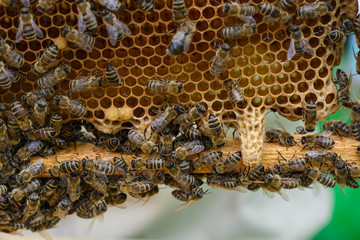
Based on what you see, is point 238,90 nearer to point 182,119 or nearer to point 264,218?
point 182,119

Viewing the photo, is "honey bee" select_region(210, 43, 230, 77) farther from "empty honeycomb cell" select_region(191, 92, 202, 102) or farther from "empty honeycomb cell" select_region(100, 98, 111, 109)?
"empty honeycomb cell" select_region(100, 98, 111, 109)

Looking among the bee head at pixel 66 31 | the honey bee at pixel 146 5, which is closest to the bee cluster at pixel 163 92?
the bee head at pixel 66 31

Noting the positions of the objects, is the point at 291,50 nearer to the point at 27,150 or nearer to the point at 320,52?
the point at 320,52

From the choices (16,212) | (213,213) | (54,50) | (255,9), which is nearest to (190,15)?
(255,9)

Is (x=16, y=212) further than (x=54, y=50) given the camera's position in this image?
Yes

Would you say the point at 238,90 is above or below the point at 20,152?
above

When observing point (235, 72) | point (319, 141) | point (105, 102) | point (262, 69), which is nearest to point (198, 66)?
point (235, 72)

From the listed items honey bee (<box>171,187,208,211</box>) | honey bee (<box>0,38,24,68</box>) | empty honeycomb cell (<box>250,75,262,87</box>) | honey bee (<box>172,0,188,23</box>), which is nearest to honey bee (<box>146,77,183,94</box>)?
honey bee (<box>172,0,188,23</box>)
